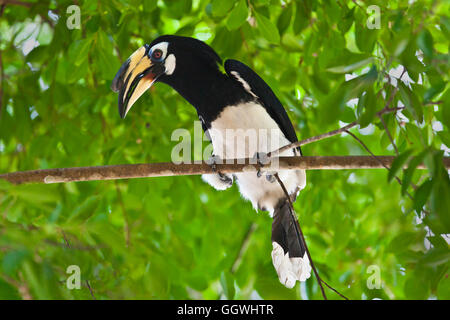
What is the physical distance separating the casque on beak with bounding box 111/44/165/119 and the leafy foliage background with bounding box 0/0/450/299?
0.23 metres

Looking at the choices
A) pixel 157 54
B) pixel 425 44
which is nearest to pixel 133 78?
pixel 157 54

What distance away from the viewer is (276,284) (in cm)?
118

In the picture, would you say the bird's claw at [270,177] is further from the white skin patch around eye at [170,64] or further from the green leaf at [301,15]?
the green leaf at [301,15]

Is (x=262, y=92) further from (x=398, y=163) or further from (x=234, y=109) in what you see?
(x=398, y=163)

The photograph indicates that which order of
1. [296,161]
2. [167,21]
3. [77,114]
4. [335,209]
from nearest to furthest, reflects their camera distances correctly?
[296,161] < [335,209] < [77,114] < [167,21]

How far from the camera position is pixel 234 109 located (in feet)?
4.41

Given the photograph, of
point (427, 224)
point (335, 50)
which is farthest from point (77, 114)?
point (427, 224)

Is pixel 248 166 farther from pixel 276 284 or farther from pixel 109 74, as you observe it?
pixel 109 74

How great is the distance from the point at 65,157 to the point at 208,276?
747mm

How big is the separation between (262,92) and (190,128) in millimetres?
536

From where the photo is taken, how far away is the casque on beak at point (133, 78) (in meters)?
1.04

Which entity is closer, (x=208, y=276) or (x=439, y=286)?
(x=439, y=286)

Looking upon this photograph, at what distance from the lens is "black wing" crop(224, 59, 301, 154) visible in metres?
1.26
